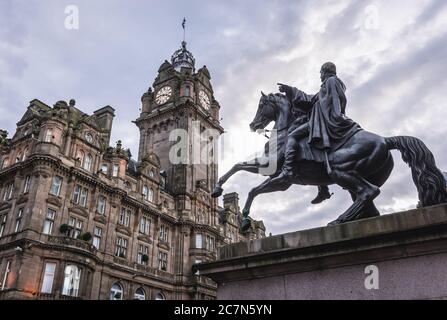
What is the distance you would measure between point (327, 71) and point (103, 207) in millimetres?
35409

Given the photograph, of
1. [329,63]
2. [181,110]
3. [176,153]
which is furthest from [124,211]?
[329,63]

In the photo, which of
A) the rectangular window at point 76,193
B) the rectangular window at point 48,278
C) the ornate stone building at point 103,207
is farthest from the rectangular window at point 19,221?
the rectangular window at point 76,193

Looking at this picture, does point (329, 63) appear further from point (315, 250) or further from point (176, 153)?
point (176, 153)

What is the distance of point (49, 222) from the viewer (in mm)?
34062

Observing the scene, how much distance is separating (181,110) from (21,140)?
25.5 meters

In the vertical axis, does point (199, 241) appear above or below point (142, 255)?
above

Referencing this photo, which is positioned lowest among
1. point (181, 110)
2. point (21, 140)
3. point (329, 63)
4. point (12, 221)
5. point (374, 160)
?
point (374, 160)

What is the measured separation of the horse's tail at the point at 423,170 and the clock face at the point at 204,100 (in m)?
57.3

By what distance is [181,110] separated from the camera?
59.3 m

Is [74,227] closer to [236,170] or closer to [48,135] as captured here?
[48,135]

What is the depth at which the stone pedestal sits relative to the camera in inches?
218

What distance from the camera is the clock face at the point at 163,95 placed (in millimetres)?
63438

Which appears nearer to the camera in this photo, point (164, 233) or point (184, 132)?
point (164, 233)

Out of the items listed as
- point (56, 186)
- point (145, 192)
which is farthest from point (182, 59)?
point (56, 186)
